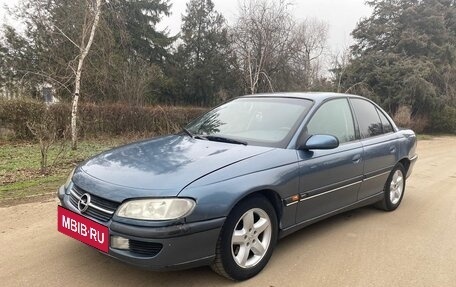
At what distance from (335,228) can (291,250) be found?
3.00ft

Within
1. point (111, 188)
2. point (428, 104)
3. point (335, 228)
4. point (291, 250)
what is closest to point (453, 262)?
point (335, 228)

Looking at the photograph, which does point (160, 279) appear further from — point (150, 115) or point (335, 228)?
point (150, 115)

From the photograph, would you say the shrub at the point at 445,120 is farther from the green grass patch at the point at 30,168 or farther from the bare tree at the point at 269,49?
the green grass patch at the point at 30,168

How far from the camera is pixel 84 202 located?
300cm

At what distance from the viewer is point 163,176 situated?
2.93m

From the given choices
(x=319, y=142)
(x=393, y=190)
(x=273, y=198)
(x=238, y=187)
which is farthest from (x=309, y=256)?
(x=393, y=190)

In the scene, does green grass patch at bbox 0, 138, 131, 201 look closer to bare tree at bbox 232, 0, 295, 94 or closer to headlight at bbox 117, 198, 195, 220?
headlight at bbox 117, 198, 195, 220

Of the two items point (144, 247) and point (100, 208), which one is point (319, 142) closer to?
point (144, 247)

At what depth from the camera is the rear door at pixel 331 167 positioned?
366 cm

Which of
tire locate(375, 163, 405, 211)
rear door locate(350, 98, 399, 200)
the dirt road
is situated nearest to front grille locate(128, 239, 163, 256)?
the dirt road

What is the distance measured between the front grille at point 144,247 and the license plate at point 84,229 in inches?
7.8

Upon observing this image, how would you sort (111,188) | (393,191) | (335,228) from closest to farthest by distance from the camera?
1. (111,188)
2. (335,228)
3. (393,191)

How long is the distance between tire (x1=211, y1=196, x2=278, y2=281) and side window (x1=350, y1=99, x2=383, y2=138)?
2.01m

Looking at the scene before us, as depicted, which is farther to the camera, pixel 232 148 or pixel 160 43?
pixel 160 43
